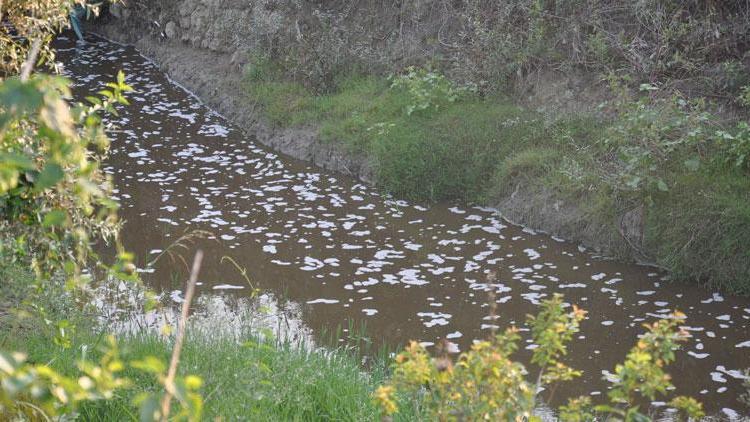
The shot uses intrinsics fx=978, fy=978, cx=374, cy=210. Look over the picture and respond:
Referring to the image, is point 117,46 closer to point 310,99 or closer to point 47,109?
point 310,99

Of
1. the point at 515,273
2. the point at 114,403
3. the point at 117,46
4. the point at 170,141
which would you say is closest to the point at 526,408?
the point at 114,403

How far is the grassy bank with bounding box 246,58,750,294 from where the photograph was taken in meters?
7.84

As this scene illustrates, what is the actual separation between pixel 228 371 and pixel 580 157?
187 inches

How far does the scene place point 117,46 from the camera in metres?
15.8

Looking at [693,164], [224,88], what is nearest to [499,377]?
[693,164]

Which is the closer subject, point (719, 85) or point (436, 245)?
point (436, 245)

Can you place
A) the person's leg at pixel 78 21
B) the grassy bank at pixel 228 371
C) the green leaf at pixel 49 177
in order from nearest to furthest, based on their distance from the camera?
the green leaf at pixel 49 177, the grassy bank at pixel 228 371, the person's leg at pixel 78 21

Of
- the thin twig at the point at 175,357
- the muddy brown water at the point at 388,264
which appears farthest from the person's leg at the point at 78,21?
the thin twig at the point at 175,357

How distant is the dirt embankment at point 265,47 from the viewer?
8797 mm

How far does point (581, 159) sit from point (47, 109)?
24.6 ft

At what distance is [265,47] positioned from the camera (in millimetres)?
12805

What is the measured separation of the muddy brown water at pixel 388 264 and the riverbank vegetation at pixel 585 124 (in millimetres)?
339

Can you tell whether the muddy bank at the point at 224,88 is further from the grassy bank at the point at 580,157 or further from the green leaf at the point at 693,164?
the green leaf at the point at 693,164

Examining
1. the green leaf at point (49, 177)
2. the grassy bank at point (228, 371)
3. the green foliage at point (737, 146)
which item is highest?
the green leaf at point (49, 177)
